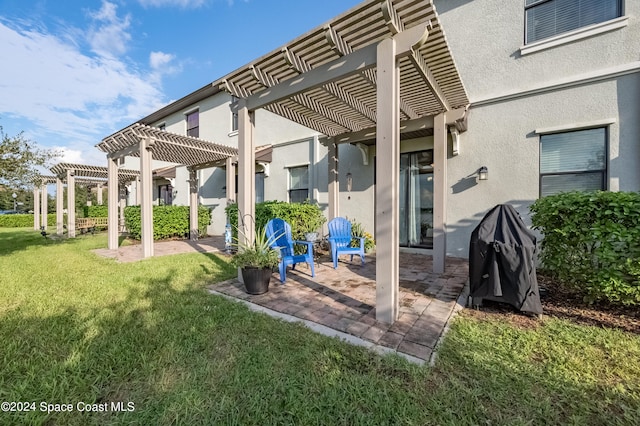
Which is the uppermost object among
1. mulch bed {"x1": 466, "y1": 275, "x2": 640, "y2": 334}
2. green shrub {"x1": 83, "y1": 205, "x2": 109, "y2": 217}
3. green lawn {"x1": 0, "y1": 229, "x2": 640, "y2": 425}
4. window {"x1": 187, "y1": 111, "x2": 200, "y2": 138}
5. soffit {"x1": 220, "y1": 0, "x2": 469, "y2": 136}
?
window {"x1": 187, "y1": 111, "x2": 200, "y2": 138}

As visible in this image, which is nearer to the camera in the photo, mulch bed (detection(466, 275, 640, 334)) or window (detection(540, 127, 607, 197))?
mulch bed (detection(466, 275, 640, 334))

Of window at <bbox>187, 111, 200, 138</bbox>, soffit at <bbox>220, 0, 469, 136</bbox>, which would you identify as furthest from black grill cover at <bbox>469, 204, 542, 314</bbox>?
window at <bbox>187, 111, 200, 138</bbox>

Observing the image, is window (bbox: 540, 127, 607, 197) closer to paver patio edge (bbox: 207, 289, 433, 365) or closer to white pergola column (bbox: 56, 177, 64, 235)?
paver patio edge (bbox: 207, 289, 433, 365)

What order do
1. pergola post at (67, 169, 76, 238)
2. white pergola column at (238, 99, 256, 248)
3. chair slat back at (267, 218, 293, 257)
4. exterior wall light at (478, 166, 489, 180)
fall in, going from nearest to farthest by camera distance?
white pergola column at (238, 99, 256, 248)
chair slat back at (267, 218, 293, 257)
exterior wall light at (478, 166, 489, 180)
pergola post at (67, 169, 76, 238)

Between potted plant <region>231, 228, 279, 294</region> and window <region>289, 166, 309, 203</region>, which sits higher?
window <region>289, 166, 309, 203</region>

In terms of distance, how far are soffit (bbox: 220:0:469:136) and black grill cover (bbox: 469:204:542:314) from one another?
2244mm

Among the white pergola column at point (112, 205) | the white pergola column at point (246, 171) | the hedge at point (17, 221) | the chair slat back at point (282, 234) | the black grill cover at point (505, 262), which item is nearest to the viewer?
the black grill cover at point (505, 262)

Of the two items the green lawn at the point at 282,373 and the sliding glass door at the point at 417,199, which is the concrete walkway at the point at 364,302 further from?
the sliding glass door at the point at 417,199

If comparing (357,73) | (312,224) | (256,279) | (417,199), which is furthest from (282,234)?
(417,199)

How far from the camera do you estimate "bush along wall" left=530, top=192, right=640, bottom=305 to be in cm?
292

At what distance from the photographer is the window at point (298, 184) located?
870 centimetres

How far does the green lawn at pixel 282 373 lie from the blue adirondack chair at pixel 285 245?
4.43 ft

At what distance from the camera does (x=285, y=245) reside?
4957 millimetres

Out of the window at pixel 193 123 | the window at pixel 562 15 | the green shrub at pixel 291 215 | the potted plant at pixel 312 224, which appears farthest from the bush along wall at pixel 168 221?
the window at pixel 562 15
